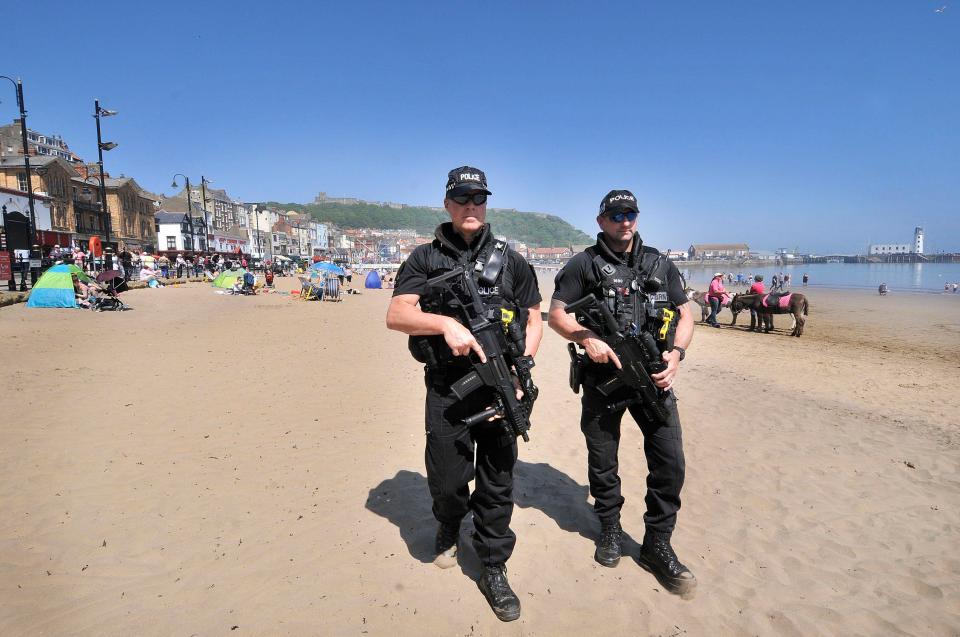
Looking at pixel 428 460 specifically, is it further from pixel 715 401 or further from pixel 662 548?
pixel 715 401

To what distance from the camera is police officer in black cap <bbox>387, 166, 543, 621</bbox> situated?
2914 mm

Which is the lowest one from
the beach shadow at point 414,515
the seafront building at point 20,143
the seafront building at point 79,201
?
the beach shadow at point 414,515

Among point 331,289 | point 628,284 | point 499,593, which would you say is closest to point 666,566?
point 499,593

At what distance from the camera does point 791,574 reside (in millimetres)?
3471

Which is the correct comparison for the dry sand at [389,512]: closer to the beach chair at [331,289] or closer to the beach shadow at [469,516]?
the beach shadow at [469,516]

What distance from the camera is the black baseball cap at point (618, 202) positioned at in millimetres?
3338

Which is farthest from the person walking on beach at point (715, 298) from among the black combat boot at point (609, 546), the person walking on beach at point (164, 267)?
the person walking on beach at point (164, 267)

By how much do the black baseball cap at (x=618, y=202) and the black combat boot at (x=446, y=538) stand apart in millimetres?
2414

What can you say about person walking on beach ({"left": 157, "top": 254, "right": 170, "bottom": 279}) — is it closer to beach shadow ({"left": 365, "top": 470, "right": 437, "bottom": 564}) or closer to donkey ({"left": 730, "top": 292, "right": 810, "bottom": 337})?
donkey ({"left": 730, "top": 292, "right": 810, "bottom": 337})

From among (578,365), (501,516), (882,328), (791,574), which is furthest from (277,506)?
(882,328)

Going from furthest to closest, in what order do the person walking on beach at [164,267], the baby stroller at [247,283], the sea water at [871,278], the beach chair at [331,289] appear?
1. the sea water at [871,278]
2. the person walking on beach at [164,267]
3. the baby stroller at [247,283]
4. the beach chair at [331,289]

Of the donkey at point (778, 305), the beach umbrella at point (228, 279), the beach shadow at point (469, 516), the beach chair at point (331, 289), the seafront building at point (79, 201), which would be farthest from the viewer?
the seafront building at point (79, 201)

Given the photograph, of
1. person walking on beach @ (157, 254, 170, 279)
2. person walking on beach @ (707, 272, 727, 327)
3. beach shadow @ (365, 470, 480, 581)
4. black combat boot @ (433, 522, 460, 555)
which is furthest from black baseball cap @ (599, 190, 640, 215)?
person walking on beach @ (157, 254, 170, 279)

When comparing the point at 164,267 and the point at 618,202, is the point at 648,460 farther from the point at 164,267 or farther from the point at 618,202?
the point at 164,267
